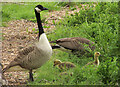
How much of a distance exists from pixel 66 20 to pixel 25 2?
180 inches

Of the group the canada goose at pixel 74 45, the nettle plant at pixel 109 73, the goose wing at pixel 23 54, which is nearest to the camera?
the nettle plant at pixel 109 73

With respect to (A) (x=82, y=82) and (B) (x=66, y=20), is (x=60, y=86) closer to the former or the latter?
(A) (x=82, y=82)

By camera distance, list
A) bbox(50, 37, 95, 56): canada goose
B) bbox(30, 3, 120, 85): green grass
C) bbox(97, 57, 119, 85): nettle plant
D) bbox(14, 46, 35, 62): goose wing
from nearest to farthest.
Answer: bbox(97, 57, 119, 85): nettle plant → bbox(30, 3, 120, 85): green grass → bbox(14, 46, 35, 62): goose wing → bbox(50, 37, 95, 56): canada goose

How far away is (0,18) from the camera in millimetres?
10953

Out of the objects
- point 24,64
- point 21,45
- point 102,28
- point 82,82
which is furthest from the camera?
point 21,45

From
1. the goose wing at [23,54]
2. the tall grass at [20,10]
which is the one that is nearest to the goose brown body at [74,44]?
the goose wing at [23,54]

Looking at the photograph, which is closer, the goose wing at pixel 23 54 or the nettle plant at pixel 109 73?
the nettle plant at pixel 109 73

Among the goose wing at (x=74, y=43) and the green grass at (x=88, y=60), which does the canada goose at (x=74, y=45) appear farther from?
the green grass at (x=88, y=60)

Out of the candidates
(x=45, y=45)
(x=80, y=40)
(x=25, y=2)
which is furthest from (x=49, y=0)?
(x=45, y=45)

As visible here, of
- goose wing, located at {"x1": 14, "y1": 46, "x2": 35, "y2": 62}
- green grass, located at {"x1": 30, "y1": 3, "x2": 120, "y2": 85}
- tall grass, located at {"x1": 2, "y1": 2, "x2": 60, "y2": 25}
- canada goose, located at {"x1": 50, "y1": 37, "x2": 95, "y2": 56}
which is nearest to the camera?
green grass, located at {"x1": 30, "y1": 3, "x2": 120, "y2": 85}

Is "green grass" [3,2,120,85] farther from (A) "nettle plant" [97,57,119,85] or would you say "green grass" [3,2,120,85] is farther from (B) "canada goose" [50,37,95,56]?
(B) "canada goose" [50,37,95,56]

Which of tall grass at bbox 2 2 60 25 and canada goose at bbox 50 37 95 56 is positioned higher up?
tall grass at bbox 2 2 60 25

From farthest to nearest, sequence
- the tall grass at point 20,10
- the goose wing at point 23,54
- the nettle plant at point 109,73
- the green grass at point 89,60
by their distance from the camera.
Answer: the tall grass at point 20,10 → the goose wing at point 23,54 → the green grass at point 89,60 → the nettle plant at point 109,73

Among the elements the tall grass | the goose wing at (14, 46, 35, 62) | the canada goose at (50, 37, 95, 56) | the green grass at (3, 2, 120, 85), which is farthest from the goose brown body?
the tall grass
